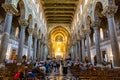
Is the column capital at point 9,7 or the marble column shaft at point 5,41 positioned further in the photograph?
the column capital at point 9,7

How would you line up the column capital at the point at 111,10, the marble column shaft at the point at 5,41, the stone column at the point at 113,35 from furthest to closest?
1. the column capital at the point at 111,10
2. the stone column at the point at 113,35
3. the marble column shaft at the point at 5,41

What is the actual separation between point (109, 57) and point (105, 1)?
33.2 feet

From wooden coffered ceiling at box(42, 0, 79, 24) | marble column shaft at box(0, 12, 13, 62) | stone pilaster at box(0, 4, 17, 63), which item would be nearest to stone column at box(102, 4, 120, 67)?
stone pilaster at box(0, 4, 17, 63)

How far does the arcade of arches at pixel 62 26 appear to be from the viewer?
10375 millimetres

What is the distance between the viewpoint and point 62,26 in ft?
138

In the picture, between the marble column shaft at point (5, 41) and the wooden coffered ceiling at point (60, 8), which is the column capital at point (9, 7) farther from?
the wooden coffered ceiling at point (60, 8)

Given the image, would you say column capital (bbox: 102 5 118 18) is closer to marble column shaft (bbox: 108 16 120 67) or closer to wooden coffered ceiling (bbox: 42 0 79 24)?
marble column shaft (bbox: 108 16 120 67)

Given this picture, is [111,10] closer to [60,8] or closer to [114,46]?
[114,46]

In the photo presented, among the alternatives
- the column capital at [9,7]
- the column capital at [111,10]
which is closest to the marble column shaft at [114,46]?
the column capital at [111,10]

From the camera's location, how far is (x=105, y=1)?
36.8 ft

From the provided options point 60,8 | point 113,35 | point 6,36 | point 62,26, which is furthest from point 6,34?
point 62,26

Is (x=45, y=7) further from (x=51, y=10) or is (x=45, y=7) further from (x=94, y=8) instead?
(x=94, y=8)

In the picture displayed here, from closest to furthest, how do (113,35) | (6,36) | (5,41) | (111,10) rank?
(5,41)
(6,36)
(113,35)
(111,10)

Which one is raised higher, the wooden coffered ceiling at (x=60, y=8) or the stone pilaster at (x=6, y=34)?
the wooden coffered ceiling at (x=60, y=8)
